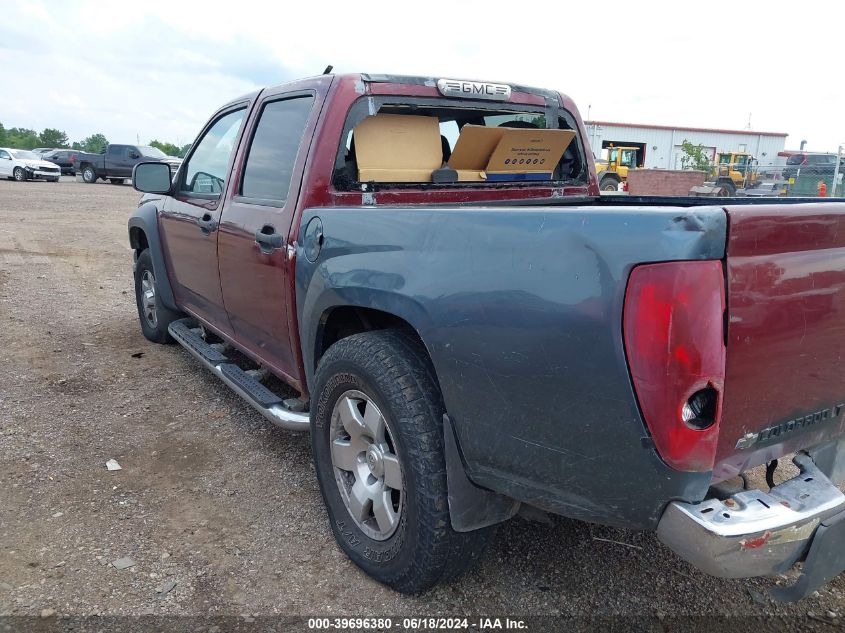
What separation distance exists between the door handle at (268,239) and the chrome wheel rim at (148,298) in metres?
2.65

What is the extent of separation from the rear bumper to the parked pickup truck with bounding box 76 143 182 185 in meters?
29.3

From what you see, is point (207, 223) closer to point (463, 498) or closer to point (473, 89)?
point (473, 89)

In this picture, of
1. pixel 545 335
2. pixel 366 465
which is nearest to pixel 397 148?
pixel 366 465

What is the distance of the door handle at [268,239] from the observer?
3.07 m

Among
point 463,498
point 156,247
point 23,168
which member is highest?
point 23,168

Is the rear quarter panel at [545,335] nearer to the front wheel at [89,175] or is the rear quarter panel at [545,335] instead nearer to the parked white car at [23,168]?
the front wheel at [89,175]

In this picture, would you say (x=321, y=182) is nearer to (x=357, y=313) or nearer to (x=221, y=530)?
(x=357, y=313)

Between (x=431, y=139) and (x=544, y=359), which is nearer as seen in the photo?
(x=544, y=359)

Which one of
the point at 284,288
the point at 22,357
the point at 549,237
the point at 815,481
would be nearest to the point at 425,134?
the point at 284,288

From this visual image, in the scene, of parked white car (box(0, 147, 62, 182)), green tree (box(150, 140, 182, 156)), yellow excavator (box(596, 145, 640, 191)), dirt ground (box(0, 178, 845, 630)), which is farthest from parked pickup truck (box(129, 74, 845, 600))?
green tree (box(150, 140, 182, 156))

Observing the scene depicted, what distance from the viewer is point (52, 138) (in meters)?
76.4

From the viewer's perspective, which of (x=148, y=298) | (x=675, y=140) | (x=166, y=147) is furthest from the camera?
(x=166, y=147)

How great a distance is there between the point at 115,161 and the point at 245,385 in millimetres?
29417

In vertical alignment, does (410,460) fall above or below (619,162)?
below
